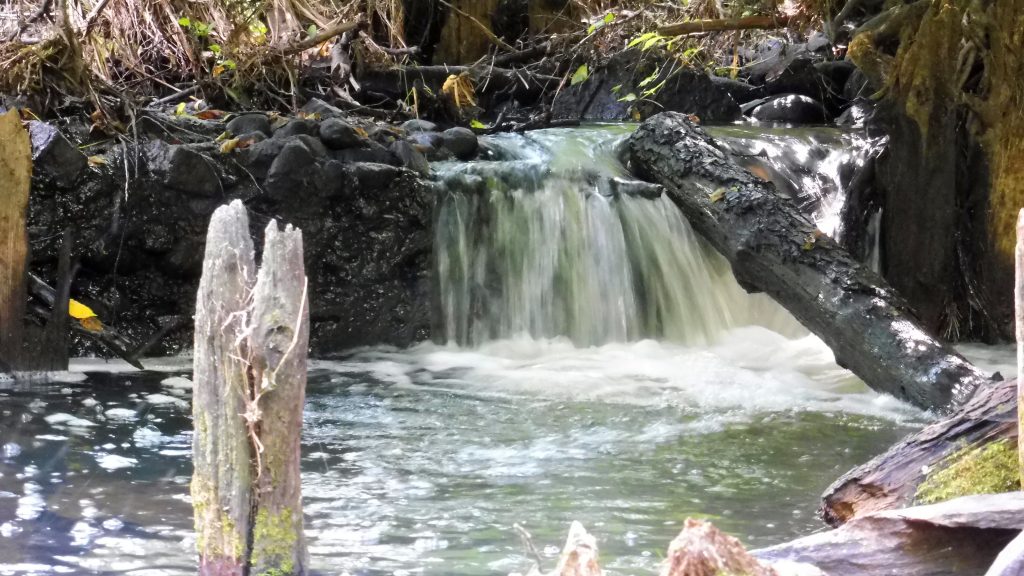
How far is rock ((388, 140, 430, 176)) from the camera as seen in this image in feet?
28.5

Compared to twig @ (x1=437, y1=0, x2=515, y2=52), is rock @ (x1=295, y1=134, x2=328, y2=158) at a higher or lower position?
lower

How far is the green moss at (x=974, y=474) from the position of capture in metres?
3.57

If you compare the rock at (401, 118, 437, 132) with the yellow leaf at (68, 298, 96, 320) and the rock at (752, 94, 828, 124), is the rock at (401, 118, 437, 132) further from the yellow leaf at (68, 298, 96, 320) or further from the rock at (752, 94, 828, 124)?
the rock at (752, 94, 828, 124)

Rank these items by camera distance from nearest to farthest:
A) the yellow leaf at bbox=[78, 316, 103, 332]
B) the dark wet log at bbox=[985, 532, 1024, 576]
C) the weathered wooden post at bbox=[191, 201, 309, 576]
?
the dark wet log at bbox=[985, 532, 1024, 576], the weathered wooden post at bbox=[191, 201, 309, 576], the yellow leaf at bbox=[78, 316, 103, 332]

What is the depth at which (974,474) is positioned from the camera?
3650 mm

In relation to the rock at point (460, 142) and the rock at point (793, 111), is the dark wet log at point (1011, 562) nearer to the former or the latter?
the rock at point (460, 142)

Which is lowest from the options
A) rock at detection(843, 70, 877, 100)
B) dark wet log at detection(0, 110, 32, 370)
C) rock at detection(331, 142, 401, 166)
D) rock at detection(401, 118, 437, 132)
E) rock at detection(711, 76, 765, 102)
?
dark wet log at detection(0, 110, 32, 370)

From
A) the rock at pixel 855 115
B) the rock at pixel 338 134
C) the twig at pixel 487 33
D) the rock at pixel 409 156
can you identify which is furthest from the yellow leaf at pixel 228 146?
the rock at pixel 855 115

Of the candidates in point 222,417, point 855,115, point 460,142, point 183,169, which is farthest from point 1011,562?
point 855,115

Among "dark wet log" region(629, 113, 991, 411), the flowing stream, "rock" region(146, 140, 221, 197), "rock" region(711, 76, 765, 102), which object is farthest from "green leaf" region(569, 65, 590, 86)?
"rock" region(146, 140, 221, 197)

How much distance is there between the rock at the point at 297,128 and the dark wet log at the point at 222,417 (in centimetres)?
552

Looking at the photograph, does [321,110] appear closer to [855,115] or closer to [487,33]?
[487,33]

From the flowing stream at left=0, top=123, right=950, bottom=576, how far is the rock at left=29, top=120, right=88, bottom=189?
1.40m

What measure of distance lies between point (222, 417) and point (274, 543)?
40 centimetres
